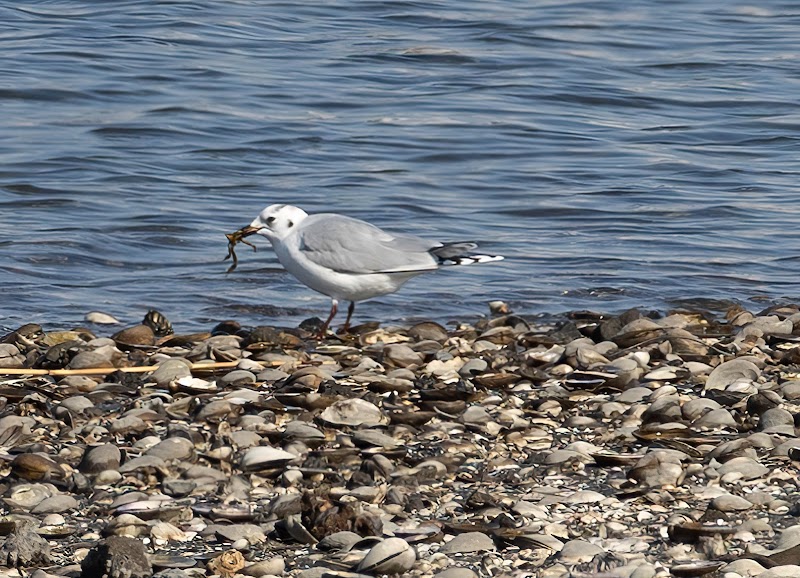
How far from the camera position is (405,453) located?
4.80 meters

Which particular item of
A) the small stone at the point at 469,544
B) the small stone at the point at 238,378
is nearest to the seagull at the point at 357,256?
the small stone at the point at 238,378

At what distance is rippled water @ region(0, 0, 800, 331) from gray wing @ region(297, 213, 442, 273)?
968 mm

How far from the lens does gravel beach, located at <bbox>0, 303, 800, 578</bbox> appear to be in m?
3.96

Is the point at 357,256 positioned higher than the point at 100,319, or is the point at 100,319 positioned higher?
the point at 357,256

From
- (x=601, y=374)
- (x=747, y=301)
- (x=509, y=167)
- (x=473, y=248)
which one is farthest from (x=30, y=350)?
(x=509, y=167)

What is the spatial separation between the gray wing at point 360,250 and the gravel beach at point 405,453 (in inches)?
14.4

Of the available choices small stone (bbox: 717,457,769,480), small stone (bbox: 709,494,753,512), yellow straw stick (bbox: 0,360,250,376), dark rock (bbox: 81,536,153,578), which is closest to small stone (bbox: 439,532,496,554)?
small stone (bbox: 709,494,753,512)

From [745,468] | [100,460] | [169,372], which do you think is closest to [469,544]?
[745,468]

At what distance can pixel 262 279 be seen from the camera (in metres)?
8.87

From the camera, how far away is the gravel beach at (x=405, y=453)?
3.96m

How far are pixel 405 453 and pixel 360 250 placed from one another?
93.9 inches

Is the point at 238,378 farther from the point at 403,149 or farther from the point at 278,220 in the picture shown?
the point at 403,149

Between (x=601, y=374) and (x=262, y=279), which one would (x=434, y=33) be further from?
(x=601, y=374)

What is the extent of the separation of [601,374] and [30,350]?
2.68m
